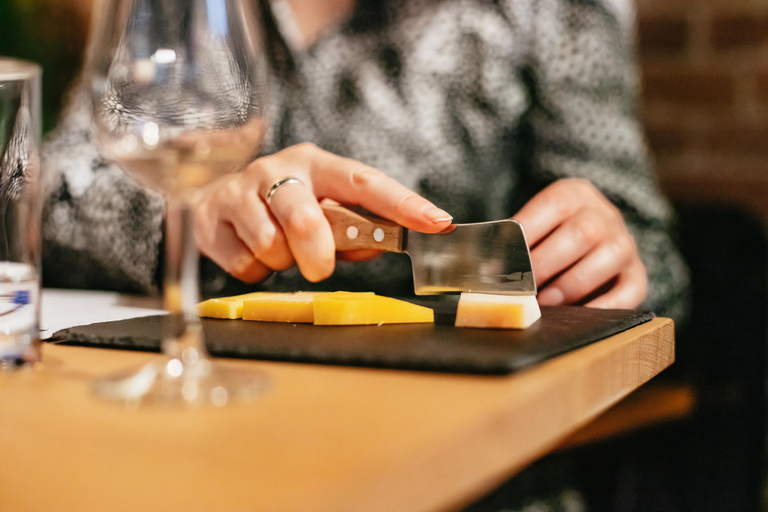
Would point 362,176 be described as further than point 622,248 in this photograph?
No

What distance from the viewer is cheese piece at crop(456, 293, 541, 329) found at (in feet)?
1.83

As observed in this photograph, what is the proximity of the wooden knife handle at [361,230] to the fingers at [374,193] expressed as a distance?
0.01m

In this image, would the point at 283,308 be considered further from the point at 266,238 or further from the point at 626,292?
the point at 626,292

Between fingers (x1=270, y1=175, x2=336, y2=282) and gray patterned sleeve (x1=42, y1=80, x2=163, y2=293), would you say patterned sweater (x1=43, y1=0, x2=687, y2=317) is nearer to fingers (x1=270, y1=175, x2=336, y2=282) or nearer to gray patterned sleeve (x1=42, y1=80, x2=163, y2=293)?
gray patterned sleeve (x1=42, y1=80, x2=163, y2=293)

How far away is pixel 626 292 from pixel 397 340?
44 cm

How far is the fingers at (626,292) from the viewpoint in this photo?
836 millimetres

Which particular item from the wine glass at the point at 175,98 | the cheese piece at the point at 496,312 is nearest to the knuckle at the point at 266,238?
the cheese piece at the point at 496,312

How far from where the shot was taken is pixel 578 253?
32.7 inches

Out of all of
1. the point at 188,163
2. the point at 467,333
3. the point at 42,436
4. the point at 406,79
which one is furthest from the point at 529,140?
the point at 42,436

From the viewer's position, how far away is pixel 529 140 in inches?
53.1

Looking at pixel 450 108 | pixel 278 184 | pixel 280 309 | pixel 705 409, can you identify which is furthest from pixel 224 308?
pixel 705 409

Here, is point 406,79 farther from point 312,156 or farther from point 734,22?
point 734,22

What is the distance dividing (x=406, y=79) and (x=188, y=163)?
3.21 feet

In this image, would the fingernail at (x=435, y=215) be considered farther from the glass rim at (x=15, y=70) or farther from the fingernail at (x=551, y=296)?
the glass rim at (x=15, y=70)
